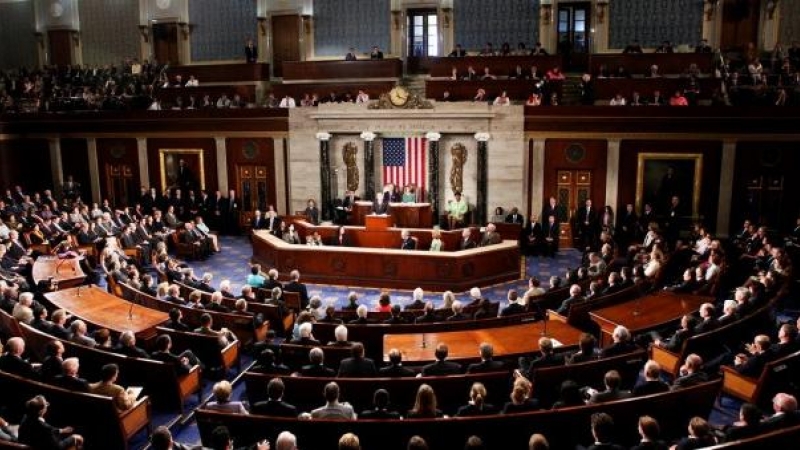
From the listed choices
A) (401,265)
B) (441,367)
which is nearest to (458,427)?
(441,367)

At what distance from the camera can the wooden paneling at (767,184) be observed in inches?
625

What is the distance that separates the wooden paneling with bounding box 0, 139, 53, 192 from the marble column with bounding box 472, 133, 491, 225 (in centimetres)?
1463

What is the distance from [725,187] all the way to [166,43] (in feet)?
65.4

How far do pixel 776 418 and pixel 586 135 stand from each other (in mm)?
12472

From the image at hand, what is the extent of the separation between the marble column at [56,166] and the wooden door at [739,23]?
2127 centimetres

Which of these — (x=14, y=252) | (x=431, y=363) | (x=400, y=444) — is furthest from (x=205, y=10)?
(x=400, y=444)

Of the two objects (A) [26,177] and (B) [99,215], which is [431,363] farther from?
(A) [26,177]

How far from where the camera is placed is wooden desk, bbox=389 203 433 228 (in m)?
16.9

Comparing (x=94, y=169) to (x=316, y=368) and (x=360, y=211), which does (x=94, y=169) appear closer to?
(x=360, y=211)

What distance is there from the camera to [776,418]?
18.3 feet

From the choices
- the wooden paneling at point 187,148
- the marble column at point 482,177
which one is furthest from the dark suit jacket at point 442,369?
the wooden paneling at point 187,148

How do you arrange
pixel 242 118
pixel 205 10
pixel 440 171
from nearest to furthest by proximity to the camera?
pixel 440 171 → pixel 242 118 → pixel 205 10

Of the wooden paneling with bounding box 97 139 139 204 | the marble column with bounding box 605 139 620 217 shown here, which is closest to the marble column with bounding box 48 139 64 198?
the wooden paneling with bounding box 97 139 139 204

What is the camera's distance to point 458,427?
19.0 ft
